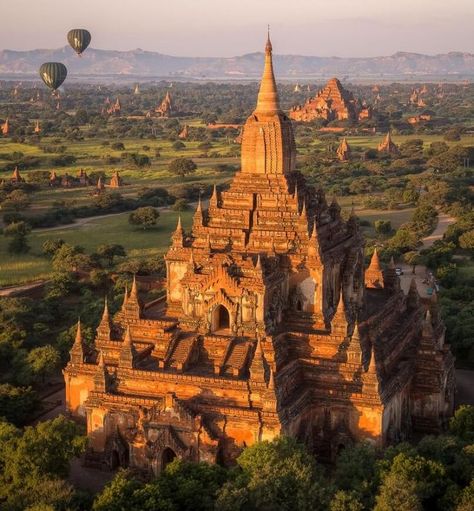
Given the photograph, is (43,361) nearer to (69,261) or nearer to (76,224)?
(69,261)

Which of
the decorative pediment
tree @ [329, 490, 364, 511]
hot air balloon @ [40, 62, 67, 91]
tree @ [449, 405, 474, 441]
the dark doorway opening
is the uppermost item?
hot air balloon @ [40, 62, 67, 91]

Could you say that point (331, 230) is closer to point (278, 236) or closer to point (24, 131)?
point (278, 236)

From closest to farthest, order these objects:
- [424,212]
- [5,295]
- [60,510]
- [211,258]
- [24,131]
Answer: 1. [60,510]
2. [211,258]
3. [5,295]
4. [424,212]
5. [24,131]

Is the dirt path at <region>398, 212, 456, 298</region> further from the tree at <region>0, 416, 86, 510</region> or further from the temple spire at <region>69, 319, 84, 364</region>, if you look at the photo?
the tree at <region>0, 416, 86, 510</region>

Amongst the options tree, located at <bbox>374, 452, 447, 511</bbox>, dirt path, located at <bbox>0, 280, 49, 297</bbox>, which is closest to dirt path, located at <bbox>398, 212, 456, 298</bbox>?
dirt path, located at <bbox>0, 280, 49, 297</bbox>

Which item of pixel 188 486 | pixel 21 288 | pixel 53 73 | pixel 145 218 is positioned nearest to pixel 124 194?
A: pixel 145 218

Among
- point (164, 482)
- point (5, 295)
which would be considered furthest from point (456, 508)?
point (5, 295)
